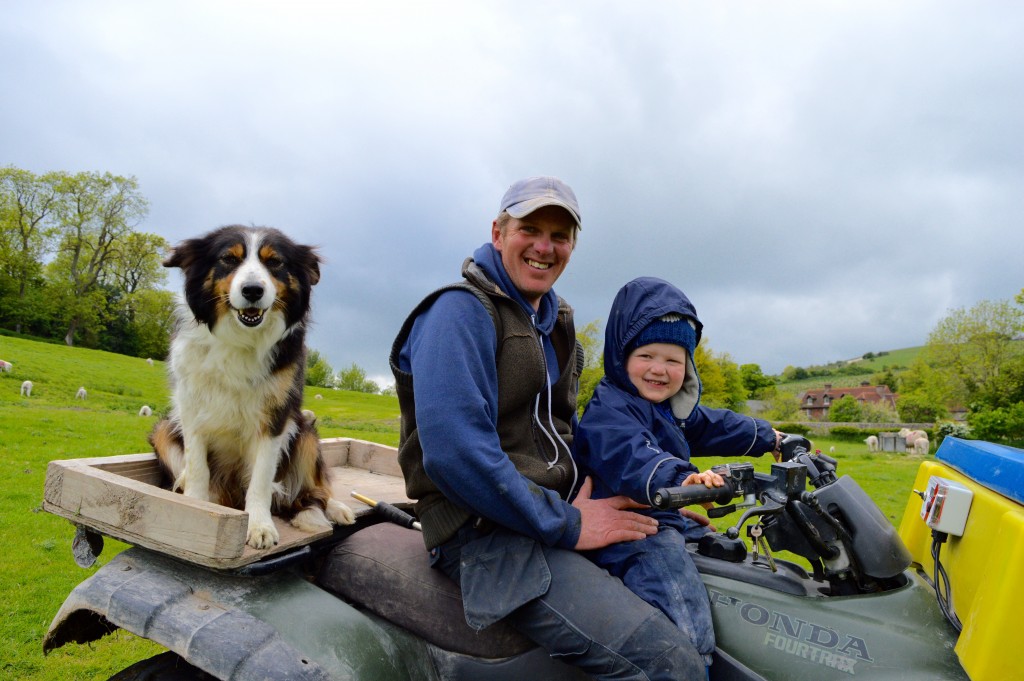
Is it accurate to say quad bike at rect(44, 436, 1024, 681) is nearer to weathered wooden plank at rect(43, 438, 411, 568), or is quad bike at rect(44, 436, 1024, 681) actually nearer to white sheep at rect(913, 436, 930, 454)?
weathered wooden plank at rect(43, 438, 411, 568)

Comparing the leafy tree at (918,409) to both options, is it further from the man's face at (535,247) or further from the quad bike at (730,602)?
the man's face at (535,247)

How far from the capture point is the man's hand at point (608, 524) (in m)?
2.17

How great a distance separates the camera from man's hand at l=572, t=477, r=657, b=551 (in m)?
2.17

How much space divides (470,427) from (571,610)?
0.62 metres

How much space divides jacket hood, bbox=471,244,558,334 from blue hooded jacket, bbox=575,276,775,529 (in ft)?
1.10

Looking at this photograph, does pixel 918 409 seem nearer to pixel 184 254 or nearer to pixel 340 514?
pixel 340 514

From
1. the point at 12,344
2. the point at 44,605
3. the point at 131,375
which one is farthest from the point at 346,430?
the point at 12,344

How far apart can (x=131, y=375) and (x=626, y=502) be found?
1388 inches

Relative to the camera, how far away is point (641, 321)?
2.65 metres

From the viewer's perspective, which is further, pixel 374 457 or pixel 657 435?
pixel 374 457

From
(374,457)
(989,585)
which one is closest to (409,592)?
(989,585)

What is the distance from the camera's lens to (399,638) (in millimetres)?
2176

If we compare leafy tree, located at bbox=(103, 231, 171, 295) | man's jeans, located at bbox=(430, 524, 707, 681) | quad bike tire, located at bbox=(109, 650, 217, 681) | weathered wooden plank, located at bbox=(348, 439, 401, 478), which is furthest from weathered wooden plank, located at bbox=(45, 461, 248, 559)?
leafy tree, located at bbox=(103, 231, 171, 295)

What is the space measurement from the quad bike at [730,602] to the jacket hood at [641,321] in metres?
0.63
